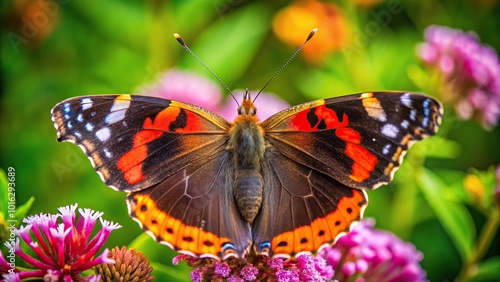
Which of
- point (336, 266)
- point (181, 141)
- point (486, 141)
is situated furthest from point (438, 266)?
point (181, 141)

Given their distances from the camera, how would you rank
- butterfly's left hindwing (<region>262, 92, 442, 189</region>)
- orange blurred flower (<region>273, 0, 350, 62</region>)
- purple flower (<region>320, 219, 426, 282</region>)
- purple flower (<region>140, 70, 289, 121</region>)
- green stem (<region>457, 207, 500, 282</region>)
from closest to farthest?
butterfly's left hindwing (<region>262, 92, 442, 189</region>)
purple flower (<region>320, 219, 426, 282</region>)
green stem (<region>457, 207, 500, 282</region>)
purple flower (<region>140, 70, 289, 121</region>)
orange blurred flower (<region>273, 0, 350, 62</region>)

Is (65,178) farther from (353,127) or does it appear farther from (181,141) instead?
(353,127)

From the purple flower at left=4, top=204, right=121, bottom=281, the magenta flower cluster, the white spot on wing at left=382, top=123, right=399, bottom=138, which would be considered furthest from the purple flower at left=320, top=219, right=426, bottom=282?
the purple flower at left=4, top=204, right=121, bottom=281

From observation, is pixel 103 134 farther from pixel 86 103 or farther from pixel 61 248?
pixel 61 248

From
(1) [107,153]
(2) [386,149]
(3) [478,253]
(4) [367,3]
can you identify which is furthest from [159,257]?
(4) [367,3]

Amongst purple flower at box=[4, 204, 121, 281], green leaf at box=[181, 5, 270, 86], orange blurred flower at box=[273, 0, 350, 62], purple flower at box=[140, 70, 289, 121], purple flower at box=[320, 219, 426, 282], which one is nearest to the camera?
purple flower at box=[4, 204, 121, 281]

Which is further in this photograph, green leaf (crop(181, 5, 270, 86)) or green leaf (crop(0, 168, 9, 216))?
green leaf (crop(181, 5, 270, 86))

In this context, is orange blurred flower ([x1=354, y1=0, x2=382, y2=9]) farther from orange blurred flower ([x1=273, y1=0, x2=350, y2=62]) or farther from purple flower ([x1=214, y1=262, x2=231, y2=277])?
purple flower ([x1=214, y1=262, x2=231, y2=277])
